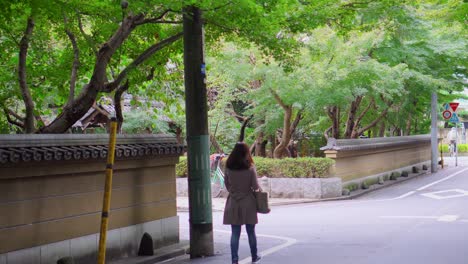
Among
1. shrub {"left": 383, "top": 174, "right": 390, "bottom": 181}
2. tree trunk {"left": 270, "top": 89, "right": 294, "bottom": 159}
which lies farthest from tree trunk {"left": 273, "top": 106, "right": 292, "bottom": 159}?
shrub {"left": 383, "top": 174, "right": 390, "bottom": 181}

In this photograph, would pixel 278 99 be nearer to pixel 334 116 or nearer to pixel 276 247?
pixel 334 116

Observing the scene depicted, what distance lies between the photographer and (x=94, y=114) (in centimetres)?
2598

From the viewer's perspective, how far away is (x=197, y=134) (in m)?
11.7

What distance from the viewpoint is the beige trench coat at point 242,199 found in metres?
10.1

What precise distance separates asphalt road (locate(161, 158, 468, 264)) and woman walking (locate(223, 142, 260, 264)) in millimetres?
1165

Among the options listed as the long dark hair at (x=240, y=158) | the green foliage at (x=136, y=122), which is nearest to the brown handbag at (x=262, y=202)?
the long dark hair at (x=240, y=158)

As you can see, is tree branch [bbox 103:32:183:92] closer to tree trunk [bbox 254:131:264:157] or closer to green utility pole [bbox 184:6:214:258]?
green utility pole [bbox 184:6:214:258]

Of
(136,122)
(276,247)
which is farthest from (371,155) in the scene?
(276,247)

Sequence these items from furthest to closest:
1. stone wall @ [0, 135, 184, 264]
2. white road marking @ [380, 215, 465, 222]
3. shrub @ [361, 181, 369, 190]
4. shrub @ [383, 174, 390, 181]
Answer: shrub @ [383, 174, 390, 181] → shrub @ [361, 181, 369, 190] → white road marking @ [380, 215, 465, 222] → stone wall @ [0, 135, 184, 264]

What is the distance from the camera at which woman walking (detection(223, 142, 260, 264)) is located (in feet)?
33.3

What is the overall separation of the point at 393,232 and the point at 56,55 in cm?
787

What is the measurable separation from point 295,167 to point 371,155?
6.27 m

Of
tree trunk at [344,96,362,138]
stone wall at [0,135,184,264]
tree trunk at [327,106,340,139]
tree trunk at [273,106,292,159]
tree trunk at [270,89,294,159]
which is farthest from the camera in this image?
tree trunk at [344,96,362,138]

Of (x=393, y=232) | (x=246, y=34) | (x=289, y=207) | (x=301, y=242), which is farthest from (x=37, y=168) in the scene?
(x=289, y=207)
